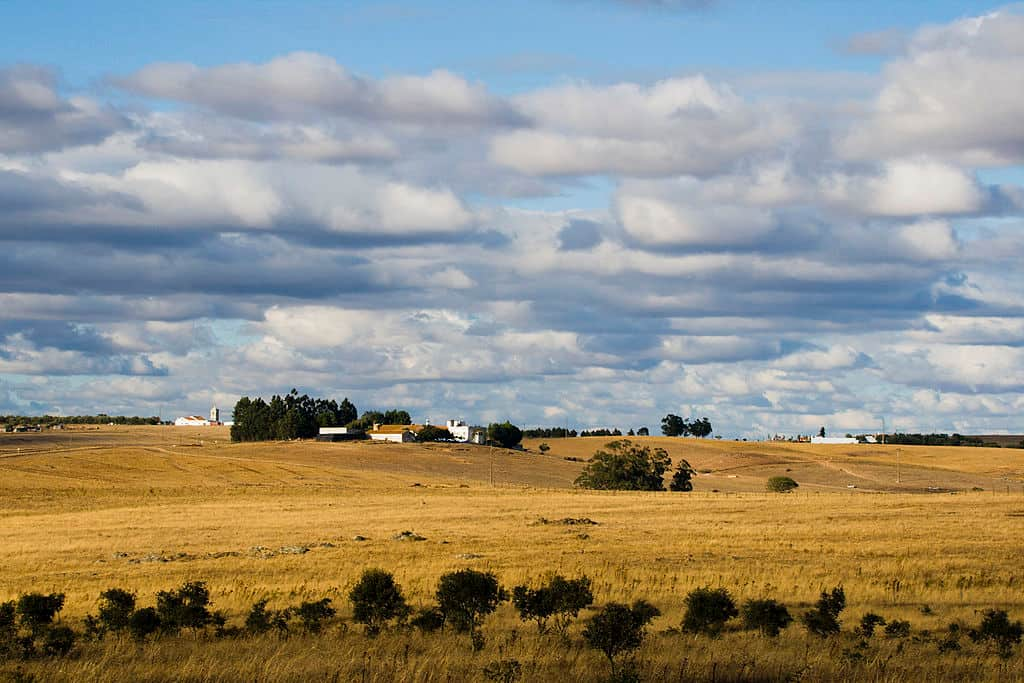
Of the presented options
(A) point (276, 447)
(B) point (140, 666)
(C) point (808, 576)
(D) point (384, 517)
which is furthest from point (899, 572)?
(A) point (276, 447)

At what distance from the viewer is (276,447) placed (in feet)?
638

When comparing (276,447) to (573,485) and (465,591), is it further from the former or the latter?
(465,591)

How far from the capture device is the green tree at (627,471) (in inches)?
5945

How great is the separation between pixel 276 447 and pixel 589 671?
180 meters

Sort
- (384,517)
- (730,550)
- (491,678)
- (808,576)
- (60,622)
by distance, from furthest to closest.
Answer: (384,517) → (730,550) → (808,576) → (60,622) → (491,678)

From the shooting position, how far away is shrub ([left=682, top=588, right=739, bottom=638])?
26.9 metres

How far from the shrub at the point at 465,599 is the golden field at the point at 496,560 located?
84 cm

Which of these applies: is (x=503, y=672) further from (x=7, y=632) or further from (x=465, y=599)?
(x=7, y=632)

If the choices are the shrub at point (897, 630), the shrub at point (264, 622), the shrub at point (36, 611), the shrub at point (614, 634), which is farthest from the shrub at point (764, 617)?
the shrub at point (36, 611)

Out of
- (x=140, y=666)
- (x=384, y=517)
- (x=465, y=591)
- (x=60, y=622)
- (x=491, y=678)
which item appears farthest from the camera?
(x=384, y=517)

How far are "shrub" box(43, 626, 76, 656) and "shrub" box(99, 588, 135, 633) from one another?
3.03 m

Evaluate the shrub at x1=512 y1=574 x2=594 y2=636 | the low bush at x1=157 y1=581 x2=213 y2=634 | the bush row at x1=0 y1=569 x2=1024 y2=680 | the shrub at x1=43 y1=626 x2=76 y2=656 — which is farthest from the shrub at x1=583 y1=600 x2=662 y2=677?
the low bush at x1=157 y1=581 x2=213 y2=634

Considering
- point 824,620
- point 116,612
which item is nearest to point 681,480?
point 824,620

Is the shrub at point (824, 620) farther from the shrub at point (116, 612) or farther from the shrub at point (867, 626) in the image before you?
the shrub at point (116, 612)
